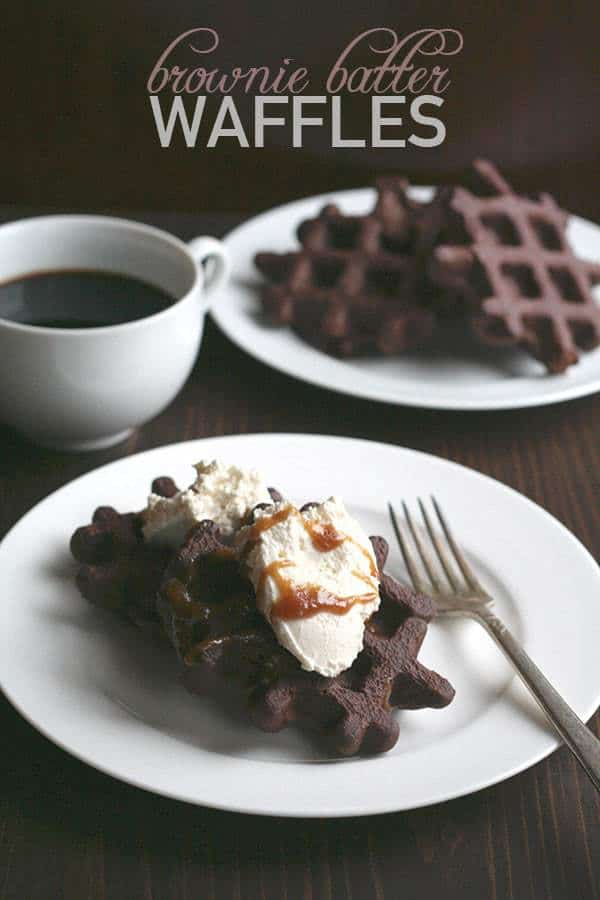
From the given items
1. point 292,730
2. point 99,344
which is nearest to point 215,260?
point 99,344

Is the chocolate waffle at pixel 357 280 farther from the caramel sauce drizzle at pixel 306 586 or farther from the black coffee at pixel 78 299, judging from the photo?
the caramel sauce drizzle at pixel 306 586

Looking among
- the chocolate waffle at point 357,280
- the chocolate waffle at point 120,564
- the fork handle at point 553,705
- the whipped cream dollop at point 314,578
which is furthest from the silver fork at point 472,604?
the chocolate waffle at point 357,280

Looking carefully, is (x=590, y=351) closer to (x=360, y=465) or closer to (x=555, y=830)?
(x=360, y=465)

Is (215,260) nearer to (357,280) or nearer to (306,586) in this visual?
(357,280)

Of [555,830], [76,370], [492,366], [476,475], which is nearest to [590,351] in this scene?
[492,366]

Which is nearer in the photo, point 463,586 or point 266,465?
point 463,586

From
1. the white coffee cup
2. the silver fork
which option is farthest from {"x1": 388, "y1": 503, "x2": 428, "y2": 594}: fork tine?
the white coffee cup
